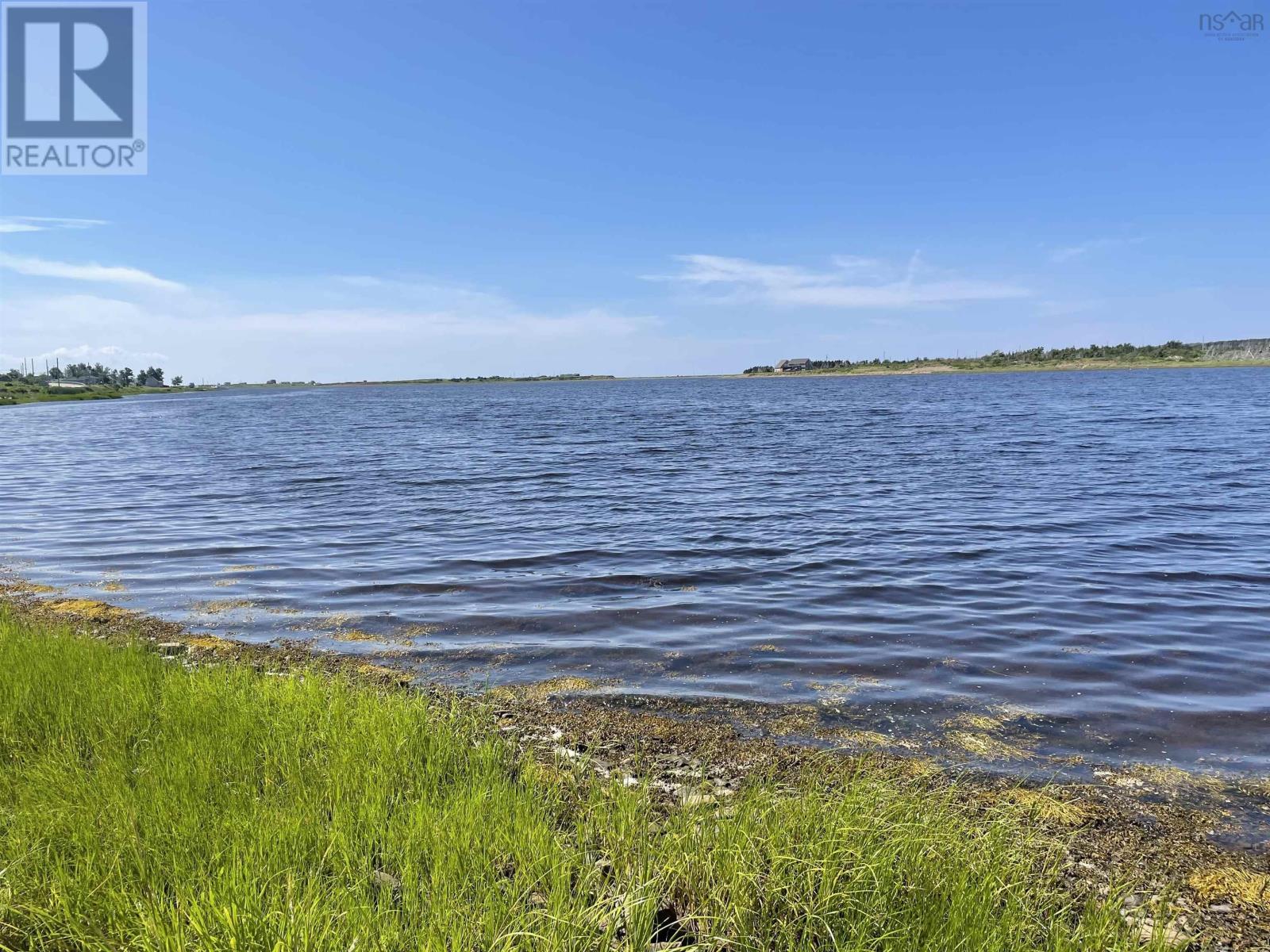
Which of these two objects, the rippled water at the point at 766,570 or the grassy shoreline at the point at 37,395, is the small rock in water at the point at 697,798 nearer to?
the rippled water at the point at 766,570

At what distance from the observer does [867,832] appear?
4.65 metres

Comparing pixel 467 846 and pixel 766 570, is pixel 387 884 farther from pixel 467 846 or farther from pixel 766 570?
pixel 766 570

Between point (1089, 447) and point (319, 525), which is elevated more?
point (1089, 447)

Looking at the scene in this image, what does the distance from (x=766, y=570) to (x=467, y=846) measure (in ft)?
38.7

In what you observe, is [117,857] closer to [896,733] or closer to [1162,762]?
[896,733]

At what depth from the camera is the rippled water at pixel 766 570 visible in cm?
976

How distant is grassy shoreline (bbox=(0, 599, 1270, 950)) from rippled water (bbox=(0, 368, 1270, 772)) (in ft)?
9.84

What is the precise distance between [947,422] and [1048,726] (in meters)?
54.2

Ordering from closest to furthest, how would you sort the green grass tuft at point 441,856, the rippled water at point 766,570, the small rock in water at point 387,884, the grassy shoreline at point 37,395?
the green grass tuft at point 441,856 < the small rock in water at point 387,884 < the rippled water at point 766,570 < the grassy shoreline at point 37,395

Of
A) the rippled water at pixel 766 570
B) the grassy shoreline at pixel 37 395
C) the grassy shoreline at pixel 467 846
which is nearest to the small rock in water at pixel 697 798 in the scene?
the grassy shoreline at pixel 467 846

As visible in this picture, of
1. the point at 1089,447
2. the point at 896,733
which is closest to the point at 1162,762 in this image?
the point at 896,733

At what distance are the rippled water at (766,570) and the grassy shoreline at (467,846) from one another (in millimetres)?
2999

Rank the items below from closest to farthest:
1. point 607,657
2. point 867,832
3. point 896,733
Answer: point 867,832
point 896,733
point 607,657

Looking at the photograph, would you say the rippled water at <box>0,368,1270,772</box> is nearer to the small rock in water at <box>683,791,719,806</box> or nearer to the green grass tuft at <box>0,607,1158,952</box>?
the small rock in water at <box>683,791,719,806</box>
